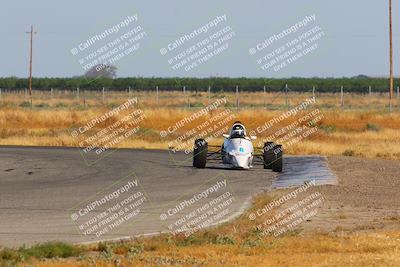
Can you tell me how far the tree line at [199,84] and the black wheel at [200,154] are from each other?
99240mm

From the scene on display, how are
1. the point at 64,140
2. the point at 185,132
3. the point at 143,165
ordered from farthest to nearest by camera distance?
1. the point at 185,132
2. the point at 64,140
3. the point at 143,165

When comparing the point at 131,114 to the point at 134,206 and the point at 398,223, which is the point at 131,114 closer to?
the point at 134,206

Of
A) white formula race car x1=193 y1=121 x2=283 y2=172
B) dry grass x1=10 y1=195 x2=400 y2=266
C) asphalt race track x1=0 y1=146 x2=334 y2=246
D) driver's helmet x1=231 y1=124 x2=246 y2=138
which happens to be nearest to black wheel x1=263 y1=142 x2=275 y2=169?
white formula race car x1=193 y1=121 x2=283 y2=172

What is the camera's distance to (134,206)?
71.3 feet

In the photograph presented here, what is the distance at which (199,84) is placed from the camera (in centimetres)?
13350

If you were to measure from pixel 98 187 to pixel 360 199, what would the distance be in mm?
6769

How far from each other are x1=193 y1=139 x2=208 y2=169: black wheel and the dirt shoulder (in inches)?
153

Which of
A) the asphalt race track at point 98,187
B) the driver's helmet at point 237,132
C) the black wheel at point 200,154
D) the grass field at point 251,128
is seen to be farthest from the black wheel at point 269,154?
the grass field at point 251,128

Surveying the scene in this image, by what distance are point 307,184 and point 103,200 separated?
548 cm

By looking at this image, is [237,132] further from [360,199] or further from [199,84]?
[199,84]

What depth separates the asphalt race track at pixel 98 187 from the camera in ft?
59.5

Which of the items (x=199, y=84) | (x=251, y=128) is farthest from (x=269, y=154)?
(x=199, y=84)

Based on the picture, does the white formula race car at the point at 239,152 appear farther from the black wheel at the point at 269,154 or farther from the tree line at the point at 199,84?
the tree line at the point at 199,84

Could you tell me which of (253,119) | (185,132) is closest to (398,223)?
(185,132)
